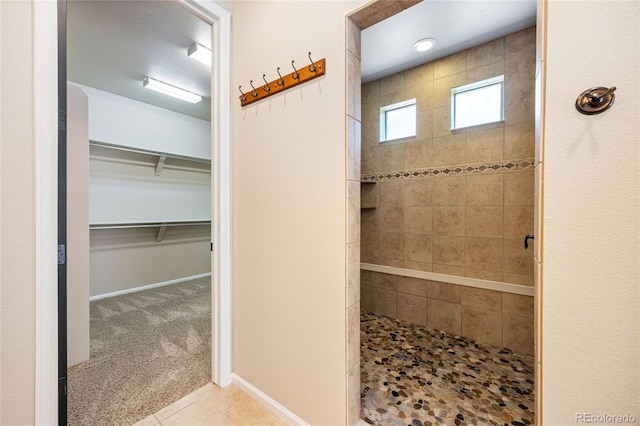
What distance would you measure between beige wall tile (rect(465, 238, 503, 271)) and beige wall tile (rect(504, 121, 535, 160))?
734 mm

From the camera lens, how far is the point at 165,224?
3.84 m

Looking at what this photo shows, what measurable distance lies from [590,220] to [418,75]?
239 cm

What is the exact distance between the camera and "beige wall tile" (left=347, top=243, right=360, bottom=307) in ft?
4.04

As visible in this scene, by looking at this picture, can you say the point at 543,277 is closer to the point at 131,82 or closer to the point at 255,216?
the point at 255,216

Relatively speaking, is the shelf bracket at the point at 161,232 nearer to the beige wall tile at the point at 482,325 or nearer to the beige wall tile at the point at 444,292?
the beige wall tile at the point at 444,292

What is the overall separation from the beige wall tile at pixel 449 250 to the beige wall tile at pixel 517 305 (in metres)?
0.42

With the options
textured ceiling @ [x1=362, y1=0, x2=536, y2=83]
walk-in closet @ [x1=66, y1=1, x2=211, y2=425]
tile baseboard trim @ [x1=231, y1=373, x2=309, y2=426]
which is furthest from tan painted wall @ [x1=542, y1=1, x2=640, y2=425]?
walk-in closet @ [x1=66, y1=1, x2=211, y2=425]

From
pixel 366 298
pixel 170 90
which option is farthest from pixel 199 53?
pixel 366 298

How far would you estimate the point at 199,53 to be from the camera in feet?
7.97

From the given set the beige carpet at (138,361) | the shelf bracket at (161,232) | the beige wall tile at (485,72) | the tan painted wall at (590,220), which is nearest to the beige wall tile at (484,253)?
the beige wall tile at (485,72)

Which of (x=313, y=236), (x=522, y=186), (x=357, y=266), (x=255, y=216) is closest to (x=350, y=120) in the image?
(x=313, y=236)

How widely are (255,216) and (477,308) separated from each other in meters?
2.15

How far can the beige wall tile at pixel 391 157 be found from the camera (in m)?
2.79

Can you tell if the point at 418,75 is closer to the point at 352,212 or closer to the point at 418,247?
the point at 418,247
